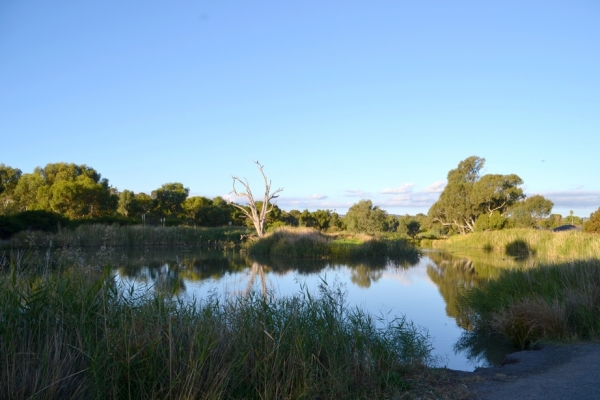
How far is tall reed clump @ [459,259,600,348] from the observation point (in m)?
7.46

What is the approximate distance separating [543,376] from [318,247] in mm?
21904

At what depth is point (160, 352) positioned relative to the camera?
A: 4.08 metres

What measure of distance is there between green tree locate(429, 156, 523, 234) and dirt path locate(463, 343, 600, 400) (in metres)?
41.4

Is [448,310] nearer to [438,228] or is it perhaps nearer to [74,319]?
[74,319]

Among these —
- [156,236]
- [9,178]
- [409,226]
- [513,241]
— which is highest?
[9,178]

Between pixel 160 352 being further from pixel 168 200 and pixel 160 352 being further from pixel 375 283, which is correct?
pixel 168 200

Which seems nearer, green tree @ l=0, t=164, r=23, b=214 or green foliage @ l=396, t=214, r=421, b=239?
green tree @ l=0, t=164, r=23, b=214

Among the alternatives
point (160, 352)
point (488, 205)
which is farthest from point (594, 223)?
point (160, 352)

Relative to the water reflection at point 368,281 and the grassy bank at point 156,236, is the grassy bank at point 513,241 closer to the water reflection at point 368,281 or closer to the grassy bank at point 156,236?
the water reflection at point 368,281

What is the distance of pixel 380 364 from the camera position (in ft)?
17.3

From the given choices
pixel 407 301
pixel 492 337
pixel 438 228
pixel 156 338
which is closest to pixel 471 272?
pixel 407 301

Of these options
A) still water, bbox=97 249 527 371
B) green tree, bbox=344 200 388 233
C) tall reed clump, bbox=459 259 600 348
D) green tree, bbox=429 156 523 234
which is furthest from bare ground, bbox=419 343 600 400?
green tree, bbox=429 156 523 234

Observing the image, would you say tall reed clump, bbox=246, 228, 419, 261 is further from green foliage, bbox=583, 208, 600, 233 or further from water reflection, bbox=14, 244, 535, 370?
green foliage, bbox=583, 208, 600, 233

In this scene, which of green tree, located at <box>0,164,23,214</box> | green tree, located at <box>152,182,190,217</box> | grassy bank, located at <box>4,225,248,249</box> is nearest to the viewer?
grassy bank, located at <box>4,225,248,249</box>
